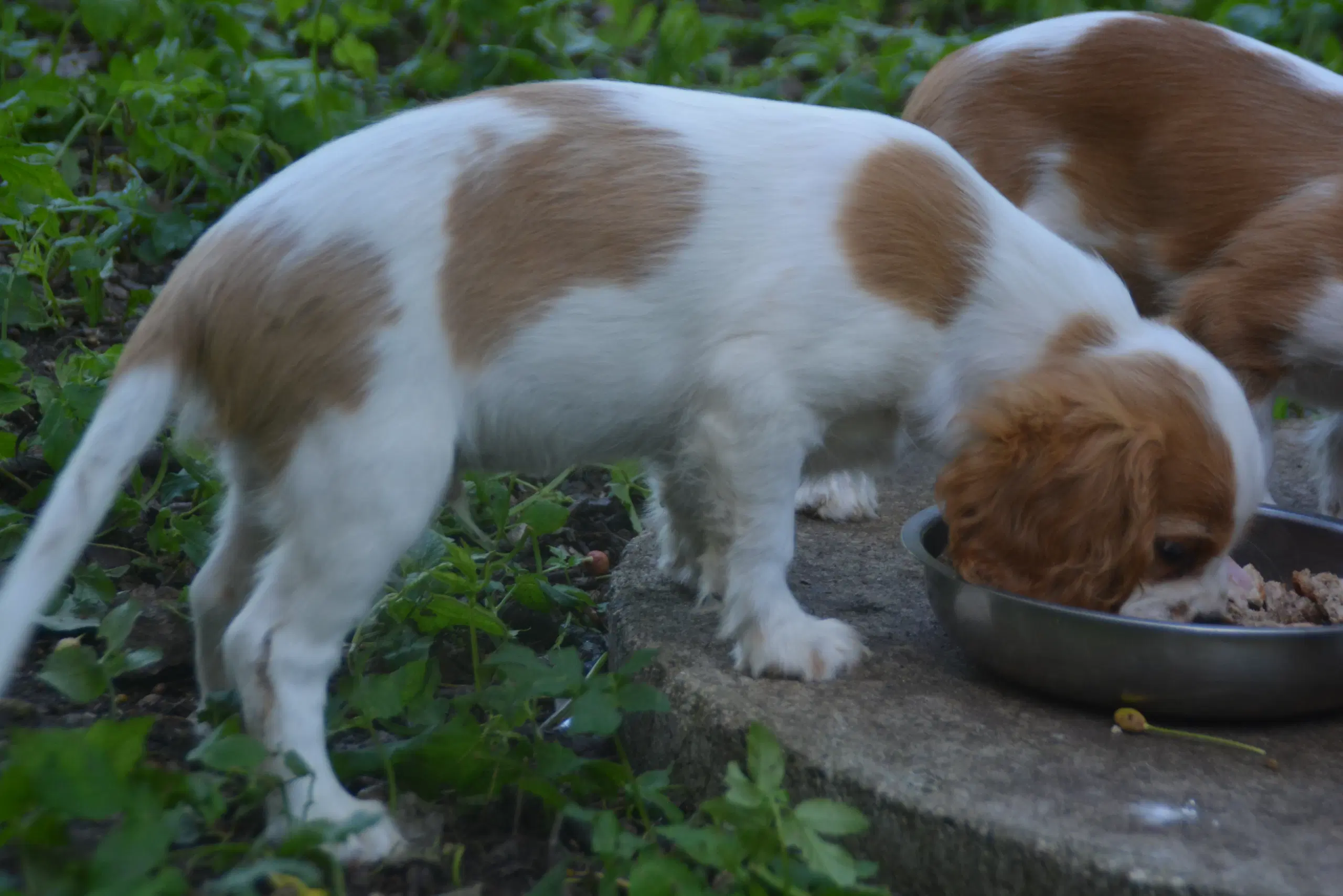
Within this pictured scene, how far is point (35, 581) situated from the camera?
221 centimetres

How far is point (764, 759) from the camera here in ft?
7.64

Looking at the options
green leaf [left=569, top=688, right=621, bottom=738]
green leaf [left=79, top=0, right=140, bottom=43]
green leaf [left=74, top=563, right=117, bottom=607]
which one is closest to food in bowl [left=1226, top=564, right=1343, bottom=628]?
green leaf [left=569, top=688, right=621, bottom=738]

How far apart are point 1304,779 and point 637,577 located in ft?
4.98

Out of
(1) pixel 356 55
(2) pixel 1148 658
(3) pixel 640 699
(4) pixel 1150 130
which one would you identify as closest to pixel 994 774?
(2) pixel 1148 658

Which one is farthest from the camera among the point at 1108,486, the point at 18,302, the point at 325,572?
the point at 18,302

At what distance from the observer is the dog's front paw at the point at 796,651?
283cm

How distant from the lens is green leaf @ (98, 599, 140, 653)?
2750 mm

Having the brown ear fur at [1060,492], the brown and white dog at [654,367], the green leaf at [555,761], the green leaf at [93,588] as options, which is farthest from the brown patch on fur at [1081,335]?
the green leaf at [93,588]

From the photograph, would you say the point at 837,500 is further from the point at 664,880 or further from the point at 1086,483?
the point at 664,880

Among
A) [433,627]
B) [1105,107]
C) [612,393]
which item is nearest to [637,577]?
[433,627]

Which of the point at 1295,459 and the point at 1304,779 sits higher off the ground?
the point at 1304,779

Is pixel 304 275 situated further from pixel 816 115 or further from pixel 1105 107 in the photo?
pixel 1105 107

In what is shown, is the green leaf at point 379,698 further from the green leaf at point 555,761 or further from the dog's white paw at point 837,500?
the dog's white paw at point 837,500

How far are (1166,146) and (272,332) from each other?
2791mm
